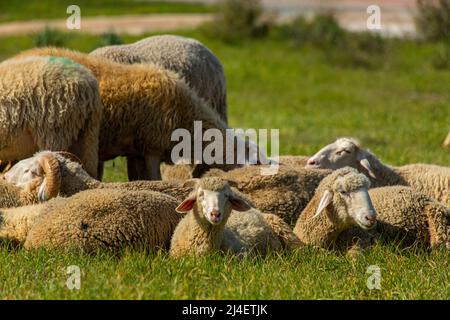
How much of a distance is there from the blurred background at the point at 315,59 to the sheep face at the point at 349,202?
140 inches

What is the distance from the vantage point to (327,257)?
6984mm

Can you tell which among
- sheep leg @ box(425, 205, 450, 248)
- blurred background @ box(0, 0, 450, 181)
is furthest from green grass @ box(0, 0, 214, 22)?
sheep leg @ box(425, 205, 450, 248)

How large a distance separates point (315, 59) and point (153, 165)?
16.1 meters

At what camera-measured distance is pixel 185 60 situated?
35.9 ft

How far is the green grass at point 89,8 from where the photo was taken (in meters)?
34.3

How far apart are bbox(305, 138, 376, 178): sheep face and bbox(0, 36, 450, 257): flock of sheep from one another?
0.01 m

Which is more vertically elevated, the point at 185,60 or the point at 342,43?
the point at 185,60

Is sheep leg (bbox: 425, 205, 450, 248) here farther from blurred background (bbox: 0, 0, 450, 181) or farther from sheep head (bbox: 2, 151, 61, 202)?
blurred background (bbox: 0, 0, 450, 181)
